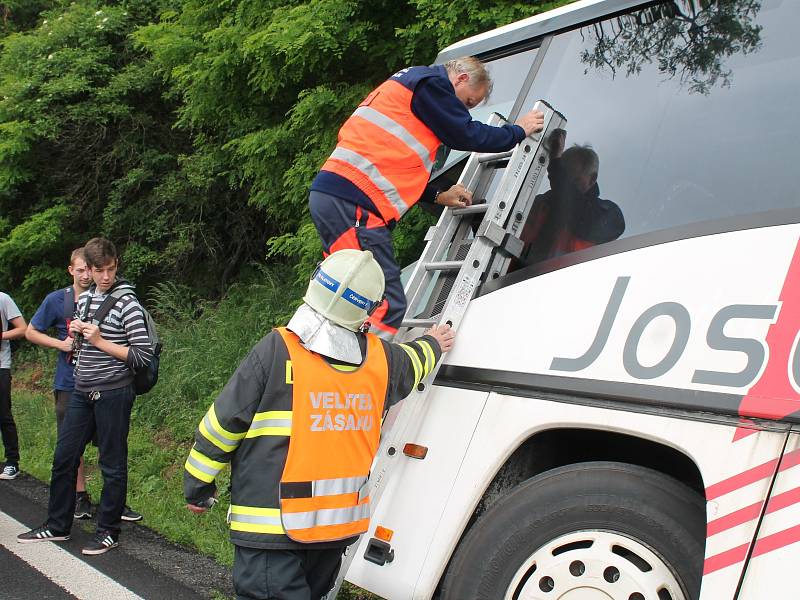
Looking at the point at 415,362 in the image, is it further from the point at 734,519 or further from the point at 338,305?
the point at 734,519

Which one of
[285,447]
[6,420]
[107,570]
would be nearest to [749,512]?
[285,447]

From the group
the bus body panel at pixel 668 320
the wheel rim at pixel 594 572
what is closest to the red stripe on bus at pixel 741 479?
the bus body panel at pixel 668 320

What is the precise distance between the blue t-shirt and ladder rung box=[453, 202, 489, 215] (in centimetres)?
340

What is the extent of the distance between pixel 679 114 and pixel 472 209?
3.06 feet

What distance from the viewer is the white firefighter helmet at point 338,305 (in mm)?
2553

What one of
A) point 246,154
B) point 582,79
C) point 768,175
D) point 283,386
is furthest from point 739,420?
point 246,154

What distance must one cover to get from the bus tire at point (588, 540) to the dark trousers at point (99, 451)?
2752mm

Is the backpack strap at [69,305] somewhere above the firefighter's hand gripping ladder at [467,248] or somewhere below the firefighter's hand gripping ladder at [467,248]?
below

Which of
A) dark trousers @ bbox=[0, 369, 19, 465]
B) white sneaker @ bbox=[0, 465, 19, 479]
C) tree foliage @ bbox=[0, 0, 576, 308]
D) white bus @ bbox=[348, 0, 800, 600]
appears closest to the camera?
white bus @ bbox=[348, 0, 800, 600]

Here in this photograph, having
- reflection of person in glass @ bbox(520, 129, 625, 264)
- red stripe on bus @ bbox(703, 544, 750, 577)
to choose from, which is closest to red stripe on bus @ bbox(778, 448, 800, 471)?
red stripe on bus @ bbox(703, 544, 750, 577)

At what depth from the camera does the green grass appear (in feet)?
17.2

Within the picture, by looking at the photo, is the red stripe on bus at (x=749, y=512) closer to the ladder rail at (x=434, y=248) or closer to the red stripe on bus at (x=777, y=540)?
the red stripe on bus at (x=777, y=540)

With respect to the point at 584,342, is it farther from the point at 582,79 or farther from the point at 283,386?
the point at 582,79

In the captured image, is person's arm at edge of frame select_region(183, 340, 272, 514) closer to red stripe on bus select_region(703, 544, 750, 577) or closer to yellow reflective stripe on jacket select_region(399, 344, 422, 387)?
yellow reflective stripe on jacket select_region(399, 344, 422, 387)
